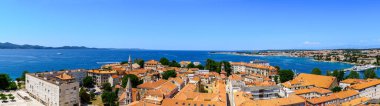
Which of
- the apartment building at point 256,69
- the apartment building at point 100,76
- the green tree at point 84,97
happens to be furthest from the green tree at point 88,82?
the apartment building at point 256,69

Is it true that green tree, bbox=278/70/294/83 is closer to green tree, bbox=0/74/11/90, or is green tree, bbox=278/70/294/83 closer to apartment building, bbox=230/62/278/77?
apartment building, bbox=230/62/278/77

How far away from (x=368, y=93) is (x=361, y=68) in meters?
68.8

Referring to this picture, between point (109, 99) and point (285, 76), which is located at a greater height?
point (285, 76)

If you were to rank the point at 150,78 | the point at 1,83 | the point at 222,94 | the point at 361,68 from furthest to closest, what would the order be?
the point at 361,68
the point at 150,78
the point at 1,83
the point at 222,94

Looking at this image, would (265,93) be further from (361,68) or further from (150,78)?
(361,68)

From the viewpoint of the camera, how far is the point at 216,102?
105 ft

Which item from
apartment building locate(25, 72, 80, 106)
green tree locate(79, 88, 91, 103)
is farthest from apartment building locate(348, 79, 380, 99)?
apartment building locate(25, 72, 80, 106)

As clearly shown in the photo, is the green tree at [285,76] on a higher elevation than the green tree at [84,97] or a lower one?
higher

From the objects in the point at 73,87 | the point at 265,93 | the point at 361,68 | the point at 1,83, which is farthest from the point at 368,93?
the point at 361,68

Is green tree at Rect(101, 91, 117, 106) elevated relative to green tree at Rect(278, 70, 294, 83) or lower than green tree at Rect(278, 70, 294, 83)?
lower

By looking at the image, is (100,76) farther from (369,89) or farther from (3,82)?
(369,89)

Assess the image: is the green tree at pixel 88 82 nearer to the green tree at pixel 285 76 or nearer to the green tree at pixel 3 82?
the green tree at pixel 3 82

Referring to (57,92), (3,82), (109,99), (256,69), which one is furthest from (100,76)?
(256,69)

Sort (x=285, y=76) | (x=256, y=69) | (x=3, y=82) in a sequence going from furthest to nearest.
Result: (x=256, y=69) → (x=285, y=76) → (x=3, y=82)
